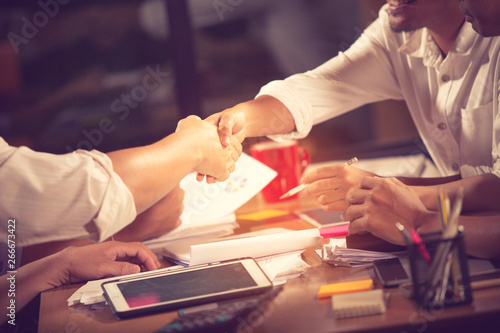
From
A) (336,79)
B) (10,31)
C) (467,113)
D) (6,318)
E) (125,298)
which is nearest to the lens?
(125,298)

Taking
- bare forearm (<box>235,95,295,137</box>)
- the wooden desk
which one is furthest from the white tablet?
bare forearm (<box>235,95,295,137</box>)

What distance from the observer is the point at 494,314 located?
0.76m

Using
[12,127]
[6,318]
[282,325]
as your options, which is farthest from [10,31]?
[282,325]

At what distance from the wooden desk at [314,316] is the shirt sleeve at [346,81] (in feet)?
2.57

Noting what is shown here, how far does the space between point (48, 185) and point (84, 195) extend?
6cm

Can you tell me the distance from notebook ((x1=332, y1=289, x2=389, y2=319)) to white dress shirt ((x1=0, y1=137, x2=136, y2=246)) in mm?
441

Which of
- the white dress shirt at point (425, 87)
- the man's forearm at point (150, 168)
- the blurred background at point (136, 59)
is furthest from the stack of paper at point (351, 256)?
the blurred background at point (136, 59)

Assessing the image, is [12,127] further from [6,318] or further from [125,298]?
[125,298]

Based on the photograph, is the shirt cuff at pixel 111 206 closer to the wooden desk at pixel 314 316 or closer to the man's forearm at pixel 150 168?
the man's forearm at pixel 150 168

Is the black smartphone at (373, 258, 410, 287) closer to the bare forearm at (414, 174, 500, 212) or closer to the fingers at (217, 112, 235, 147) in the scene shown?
the bare forearm at (414, 174, 500, 212)

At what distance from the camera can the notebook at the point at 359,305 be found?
2.64 feet

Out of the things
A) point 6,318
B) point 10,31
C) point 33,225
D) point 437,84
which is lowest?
point 6,318

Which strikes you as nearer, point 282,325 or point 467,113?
point 282,325

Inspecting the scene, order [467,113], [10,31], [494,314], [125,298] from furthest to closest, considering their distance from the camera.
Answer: [10,31]
[467,113]
[125,298]
[494,314]
